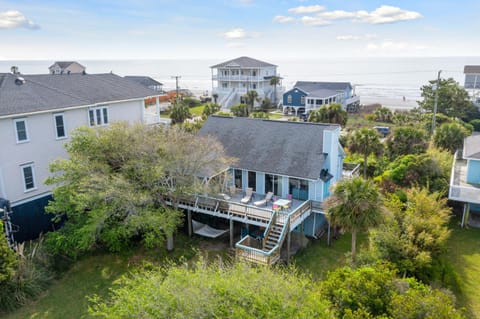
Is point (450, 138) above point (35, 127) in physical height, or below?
below

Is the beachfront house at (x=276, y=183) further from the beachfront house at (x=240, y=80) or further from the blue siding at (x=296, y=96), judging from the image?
the beachfront house at (x=240, y=80)

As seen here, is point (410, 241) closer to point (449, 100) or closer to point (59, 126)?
point (59, 126)

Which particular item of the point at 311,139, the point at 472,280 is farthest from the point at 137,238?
the point at 472,280

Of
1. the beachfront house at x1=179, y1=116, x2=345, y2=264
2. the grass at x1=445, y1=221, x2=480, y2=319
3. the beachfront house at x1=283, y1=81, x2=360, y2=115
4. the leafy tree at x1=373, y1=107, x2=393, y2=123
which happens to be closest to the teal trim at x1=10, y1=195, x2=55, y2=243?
the beachfront house at x1=179, y1=116, x2=345, y2=264

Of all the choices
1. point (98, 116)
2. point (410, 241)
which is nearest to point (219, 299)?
Answer: point (410, 241)

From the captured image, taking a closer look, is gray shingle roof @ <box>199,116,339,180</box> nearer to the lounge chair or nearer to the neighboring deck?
the lounge chair
